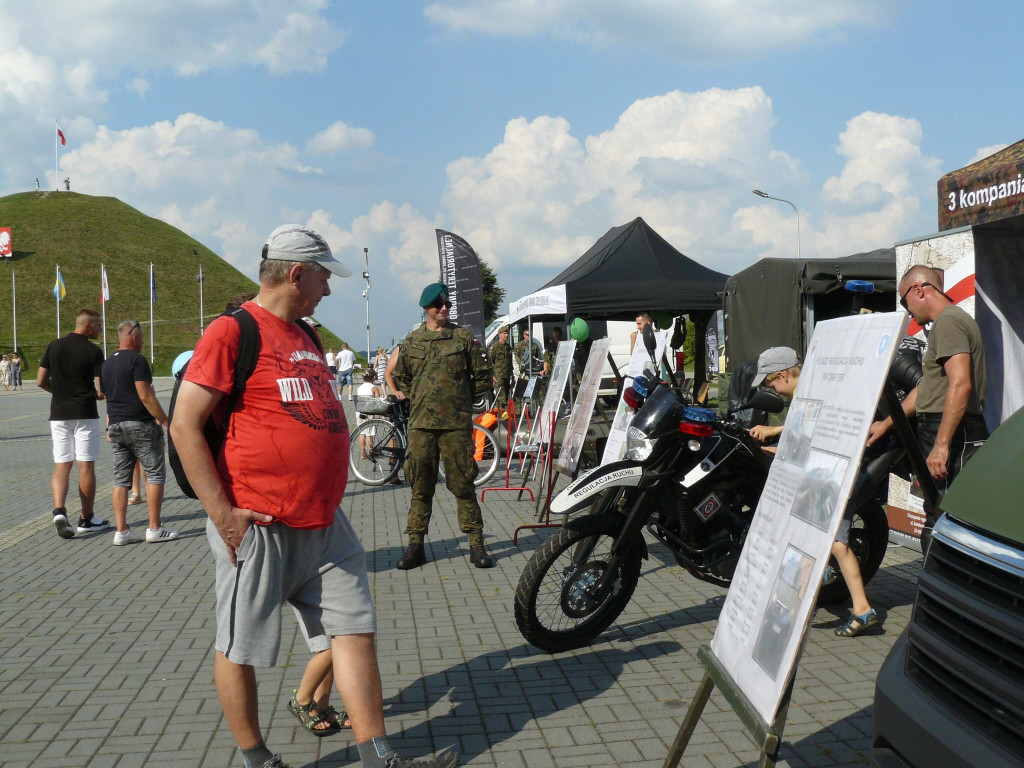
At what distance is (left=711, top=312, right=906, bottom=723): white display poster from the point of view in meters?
2.59

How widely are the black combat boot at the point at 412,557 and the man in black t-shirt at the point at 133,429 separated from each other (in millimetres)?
2415

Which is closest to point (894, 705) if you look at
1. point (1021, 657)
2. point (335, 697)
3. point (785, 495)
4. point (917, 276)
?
point (1021, 657)

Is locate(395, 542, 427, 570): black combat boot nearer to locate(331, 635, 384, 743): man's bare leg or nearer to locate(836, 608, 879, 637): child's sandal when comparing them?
locate(836, 608, 879, 637): child's sandal

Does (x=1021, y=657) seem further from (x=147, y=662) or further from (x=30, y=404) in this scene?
(x=30, y=404)

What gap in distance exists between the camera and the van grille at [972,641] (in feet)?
6.98

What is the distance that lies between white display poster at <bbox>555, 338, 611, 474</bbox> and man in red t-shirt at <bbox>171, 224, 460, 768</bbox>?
440 cm

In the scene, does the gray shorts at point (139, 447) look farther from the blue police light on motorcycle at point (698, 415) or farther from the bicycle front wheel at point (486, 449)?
the blue police light on motorcycle at point (698, 415)

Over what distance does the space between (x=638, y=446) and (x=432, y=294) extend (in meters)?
2.48

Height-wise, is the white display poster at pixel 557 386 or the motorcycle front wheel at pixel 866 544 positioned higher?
the white display poster at pixel 557 386

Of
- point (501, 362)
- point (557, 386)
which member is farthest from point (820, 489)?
point (501, 362)

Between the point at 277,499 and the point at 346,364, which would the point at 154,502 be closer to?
the point at 277,499

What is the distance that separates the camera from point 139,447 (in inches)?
326

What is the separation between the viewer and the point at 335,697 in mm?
4406

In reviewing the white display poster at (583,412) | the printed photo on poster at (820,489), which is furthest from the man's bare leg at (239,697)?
the white display poster at (583,412)
